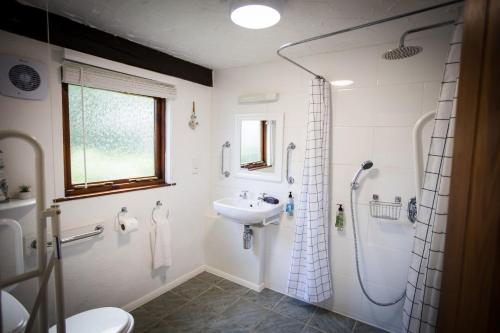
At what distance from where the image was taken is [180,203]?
267 cm

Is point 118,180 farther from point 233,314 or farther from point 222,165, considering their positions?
point 233,314

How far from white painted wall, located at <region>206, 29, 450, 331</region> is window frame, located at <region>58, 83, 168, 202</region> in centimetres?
94

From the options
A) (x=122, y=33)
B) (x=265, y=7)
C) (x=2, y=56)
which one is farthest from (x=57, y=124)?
(x=265, y=7)

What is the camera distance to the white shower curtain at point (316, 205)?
2.12 m

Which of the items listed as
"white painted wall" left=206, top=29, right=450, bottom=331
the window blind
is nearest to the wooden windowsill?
the window blind

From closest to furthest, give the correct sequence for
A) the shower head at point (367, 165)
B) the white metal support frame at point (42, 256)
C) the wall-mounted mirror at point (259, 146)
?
1. the white metal support frame at point (42, 256)
2. the shower head at point (367, 165)
3. the wall-mounted mirror at point (259, 146)

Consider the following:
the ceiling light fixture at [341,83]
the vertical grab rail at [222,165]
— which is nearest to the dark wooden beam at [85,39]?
the vertical grab rail at [222,165]

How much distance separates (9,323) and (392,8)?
2.42 m

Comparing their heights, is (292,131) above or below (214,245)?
above

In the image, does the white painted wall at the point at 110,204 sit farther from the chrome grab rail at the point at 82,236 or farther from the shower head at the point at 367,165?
the shower head at the point at 367,165

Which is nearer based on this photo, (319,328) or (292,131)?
(319,328)

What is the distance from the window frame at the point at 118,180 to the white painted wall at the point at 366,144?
94cm

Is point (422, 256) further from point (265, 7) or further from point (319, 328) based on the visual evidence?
point (265, 7)

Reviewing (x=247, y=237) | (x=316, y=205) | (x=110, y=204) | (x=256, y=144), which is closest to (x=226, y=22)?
(x=256, y=144)
